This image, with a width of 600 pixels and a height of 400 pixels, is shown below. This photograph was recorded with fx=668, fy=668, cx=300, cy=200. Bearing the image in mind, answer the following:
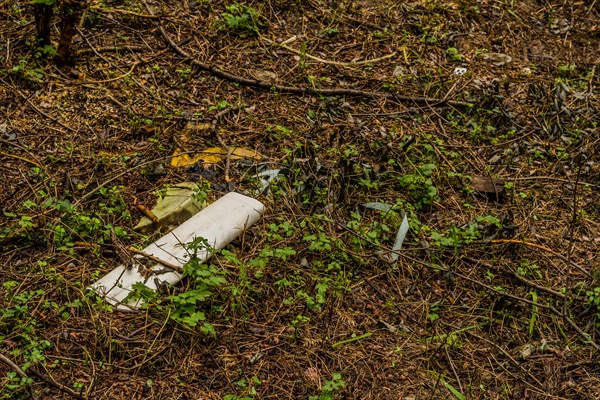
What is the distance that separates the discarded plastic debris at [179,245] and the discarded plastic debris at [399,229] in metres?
0.66

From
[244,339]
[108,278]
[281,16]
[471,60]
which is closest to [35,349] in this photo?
[108,278]

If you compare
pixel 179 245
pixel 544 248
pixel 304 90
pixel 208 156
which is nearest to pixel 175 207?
pixel 179 245

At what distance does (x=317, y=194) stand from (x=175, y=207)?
0.79 metres

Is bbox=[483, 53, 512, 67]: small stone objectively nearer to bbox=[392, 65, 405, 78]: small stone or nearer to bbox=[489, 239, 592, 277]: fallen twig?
bbox=[392, 65, 405, 78]: small stone

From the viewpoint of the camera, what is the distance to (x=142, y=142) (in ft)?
13.3

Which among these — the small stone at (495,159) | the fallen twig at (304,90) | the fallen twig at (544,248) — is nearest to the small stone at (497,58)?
the fallen twig at (304,90)

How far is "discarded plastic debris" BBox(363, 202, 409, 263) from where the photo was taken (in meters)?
3.55

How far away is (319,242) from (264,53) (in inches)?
78.7

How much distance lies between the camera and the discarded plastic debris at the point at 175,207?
3.47m

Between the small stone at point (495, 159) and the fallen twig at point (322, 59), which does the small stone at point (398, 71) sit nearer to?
the fallen twig at point (322, 59)

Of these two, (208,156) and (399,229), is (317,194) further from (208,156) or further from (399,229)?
(208,156)

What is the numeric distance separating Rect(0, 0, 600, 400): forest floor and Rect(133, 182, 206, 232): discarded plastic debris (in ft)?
0.23

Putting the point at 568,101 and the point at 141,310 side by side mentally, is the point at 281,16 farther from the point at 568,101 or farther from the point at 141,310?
the point at 141,310

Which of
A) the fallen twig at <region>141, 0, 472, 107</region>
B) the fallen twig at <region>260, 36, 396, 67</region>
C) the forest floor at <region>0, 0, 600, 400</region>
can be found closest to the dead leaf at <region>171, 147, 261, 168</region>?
the forest floor at <region>0, 0, 600, 400</region>
